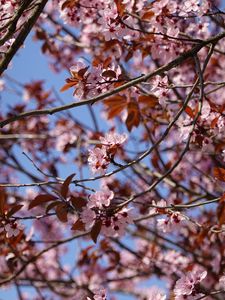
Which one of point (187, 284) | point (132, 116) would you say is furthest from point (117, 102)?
point (187, 284)

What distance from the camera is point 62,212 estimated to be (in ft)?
A: 6.40

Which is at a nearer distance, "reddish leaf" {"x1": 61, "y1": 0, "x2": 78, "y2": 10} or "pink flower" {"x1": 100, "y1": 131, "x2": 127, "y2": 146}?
"pink flower" {"x1": 100, "y1": 131, "x2": 127, "y2": 146}

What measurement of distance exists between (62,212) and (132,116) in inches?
44.5

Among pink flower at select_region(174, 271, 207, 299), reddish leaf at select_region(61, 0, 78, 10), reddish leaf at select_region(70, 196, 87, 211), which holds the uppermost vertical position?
reddish leaf at select_region(61, 0, 78, 10)

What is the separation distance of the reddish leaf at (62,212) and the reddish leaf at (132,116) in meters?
1.05

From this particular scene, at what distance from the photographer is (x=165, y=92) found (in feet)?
8.27

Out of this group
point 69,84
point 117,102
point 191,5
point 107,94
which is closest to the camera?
point 107,94

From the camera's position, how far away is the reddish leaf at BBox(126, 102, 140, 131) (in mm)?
2908

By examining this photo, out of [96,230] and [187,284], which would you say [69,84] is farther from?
[187,284]

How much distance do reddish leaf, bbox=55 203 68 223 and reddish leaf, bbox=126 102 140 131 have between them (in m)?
1.05

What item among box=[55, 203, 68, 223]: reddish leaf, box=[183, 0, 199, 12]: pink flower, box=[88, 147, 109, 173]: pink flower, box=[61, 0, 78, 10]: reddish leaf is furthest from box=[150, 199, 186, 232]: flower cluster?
box=[61, 0, 78, 10]: reddish leaf

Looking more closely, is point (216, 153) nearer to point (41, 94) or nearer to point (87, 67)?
point (87, 67)

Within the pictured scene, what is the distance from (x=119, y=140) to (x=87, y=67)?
0.34 metres

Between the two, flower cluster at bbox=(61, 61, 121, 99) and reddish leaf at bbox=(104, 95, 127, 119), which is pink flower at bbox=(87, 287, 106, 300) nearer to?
flower cluster at bbox=(61, 61, 121, 99)
